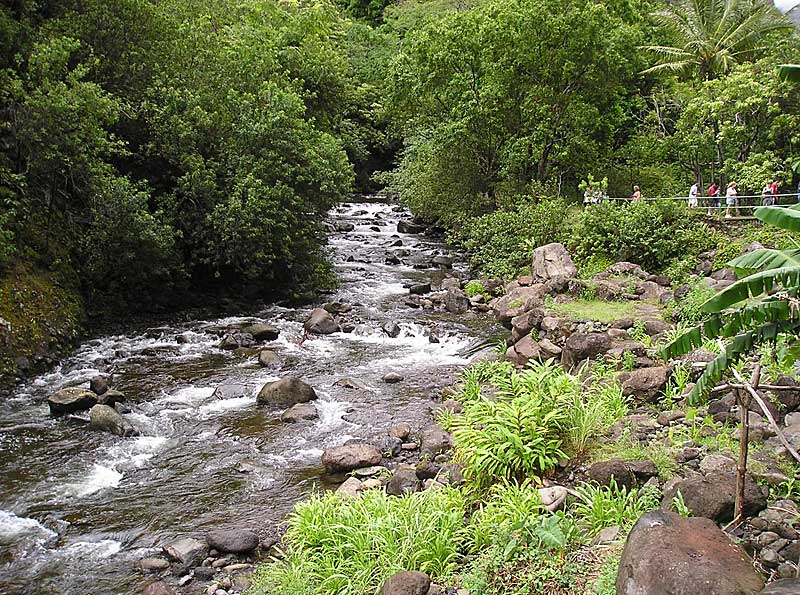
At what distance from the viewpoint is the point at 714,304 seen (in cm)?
538

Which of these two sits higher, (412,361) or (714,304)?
(714,304)

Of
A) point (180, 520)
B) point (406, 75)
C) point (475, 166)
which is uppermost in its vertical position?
point (406, 75)

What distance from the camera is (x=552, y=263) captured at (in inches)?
774

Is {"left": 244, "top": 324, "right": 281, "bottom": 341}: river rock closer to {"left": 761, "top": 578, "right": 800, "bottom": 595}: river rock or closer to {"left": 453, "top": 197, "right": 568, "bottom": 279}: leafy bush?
{"left": 453, "top": 197, "right": 568, "bottom": 279}: leafy bush

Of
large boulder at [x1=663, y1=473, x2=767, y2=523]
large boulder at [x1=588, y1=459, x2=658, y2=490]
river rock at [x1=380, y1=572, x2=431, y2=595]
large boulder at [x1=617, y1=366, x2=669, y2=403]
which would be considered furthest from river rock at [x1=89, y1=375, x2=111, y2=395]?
large boulder at [x1=663, y1=473, x2=767, y2=523]

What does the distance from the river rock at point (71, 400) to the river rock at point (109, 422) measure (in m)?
0.61

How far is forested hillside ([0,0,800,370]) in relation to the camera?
16.8 metres

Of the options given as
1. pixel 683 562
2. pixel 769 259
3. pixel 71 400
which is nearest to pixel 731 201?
pixel 769 259

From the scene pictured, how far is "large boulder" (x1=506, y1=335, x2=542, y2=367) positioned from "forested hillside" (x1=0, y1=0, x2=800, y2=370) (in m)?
8.52

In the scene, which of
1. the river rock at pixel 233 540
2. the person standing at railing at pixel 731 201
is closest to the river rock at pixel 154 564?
the river rock at pixel 233 540

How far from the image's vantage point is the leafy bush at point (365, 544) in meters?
6.96

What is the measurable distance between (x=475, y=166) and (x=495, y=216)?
4.50m

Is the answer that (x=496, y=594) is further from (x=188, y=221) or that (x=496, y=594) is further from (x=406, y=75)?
(x=406, y=75)

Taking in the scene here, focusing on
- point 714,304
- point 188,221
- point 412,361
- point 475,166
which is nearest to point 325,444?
point 412,361
